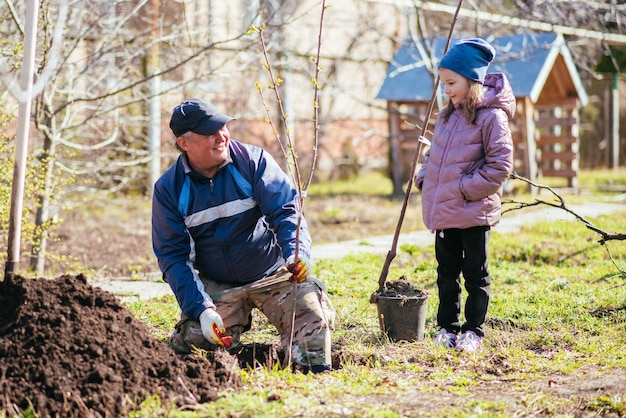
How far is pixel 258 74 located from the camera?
534 inches

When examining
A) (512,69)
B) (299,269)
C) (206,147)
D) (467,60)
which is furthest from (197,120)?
(512,69)

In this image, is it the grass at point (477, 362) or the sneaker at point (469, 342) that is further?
the sneaker at point (469, 342)

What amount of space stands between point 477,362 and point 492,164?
1044mm

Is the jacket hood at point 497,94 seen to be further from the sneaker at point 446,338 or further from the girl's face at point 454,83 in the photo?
the sneaker at point 446,338

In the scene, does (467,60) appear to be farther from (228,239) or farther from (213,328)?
(213,328)

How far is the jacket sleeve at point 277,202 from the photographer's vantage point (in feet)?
14.0

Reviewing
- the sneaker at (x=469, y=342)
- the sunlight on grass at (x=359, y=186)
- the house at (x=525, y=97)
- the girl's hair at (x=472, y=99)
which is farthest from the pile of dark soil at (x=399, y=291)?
the sunlight on grass at (x=359, y=186)

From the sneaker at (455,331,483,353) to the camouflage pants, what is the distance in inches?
27.8

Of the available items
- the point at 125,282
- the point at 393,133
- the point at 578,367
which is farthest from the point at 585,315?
the point at 393,133

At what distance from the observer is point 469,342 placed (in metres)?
4.43

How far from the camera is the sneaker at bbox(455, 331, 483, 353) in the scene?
172 inches

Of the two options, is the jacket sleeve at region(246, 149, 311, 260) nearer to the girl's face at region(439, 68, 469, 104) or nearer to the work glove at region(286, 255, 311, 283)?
the work glove at region(286, 255, 311, 283)

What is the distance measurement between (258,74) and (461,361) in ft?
32.9

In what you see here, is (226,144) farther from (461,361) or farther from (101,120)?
(101,120)
